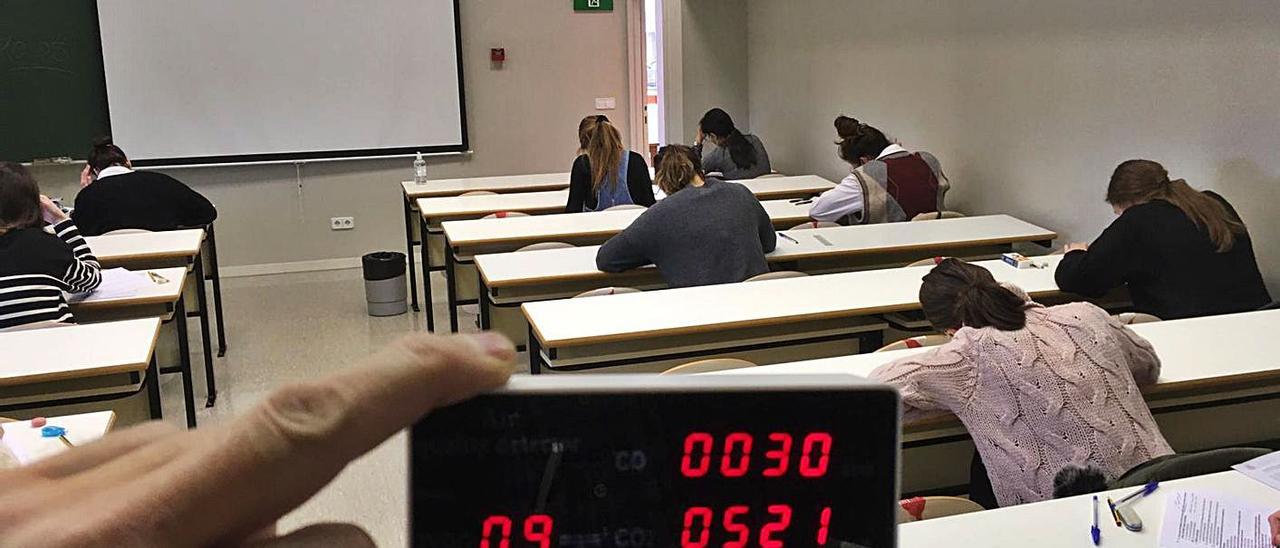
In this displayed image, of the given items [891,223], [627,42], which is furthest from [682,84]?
[891,223]

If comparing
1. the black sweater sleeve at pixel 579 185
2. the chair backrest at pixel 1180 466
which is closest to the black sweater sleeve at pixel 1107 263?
the chair backrest at pixel 1180 466

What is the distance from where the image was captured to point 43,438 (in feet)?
7.86

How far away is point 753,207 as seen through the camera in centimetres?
419

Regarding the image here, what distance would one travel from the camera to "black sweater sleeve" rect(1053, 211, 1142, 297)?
3623mm

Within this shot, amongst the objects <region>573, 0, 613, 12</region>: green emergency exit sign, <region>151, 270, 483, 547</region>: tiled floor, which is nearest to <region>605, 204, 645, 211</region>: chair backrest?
<region>151, 270, 483, 547</region>: tiled floor

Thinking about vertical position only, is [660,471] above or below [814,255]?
above

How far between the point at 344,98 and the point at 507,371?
7.89 m

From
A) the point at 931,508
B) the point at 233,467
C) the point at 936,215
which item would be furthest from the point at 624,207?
the point at 233,467

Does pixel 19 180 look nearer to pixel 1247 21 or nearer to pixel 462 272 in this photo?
pixel 462 272

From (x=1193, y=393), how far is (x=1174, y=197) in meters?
1.21

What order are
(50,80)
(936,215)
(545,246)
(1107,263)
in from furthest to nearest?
(50,80)
(936,215)
(545,246)
(1107,263)

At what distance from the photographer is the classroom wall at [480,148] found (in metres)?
8.03

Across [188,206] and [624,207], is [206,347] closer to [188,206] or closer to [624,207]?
[188,206]

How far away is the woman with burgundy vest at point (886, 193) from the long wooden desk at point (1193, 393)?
2485 mm
